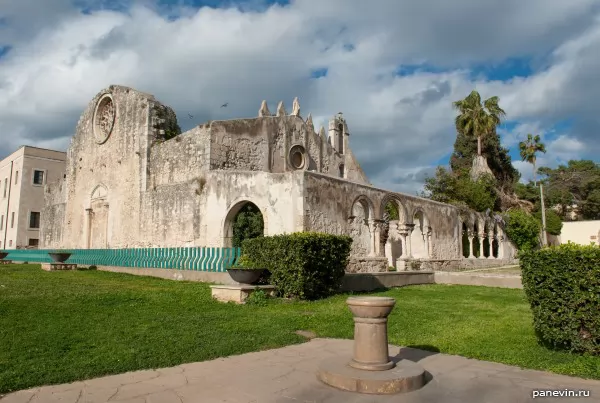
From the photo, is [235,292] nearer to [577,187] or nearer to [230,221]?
[230,221]

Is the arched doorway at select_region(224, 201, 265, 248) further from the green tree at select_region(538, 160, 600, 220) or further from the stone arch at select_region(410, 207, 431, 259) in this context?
the green tree at select_region(538, 160, 600, 220)

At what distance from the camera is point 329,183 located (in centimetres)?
1473

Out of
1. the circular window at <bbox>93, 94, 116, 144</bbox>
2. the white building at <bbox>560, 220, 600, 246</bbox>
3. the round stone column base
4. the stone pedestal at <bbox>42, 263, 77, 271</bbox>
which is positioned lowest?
the round stone column base

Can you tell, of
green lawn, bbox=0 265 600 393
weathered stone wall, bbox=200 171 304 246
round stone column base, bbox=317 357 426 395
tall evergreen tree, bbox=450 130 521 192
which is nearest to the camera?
round stone column base, bbox=317 357 426 395

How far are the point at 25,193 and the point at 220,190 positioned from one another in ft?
102

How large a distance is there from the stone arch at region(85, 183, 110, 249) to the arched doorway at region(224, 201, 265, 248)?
10.1 m

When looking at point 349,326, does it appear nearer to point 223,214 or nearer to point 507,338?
point 507,338

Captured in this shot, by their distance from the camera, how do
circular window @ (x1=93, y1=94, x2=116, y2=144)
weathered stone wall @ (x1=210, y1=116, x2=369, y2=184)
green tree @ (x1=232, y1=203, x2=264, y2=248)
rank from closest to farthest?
green tree @ (x1=232, y1=203, x2=264, y2=248) < weathered stone wall @ (x1=210, y1=116, x2=369, y2=184) < circular window @ (x1=93, y1=94, x2=116, y2=144)

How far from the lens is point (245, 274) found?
10125mm

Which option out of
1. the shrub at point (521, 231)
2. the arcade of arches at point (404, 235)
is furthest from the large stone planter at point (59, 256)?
the shrub at point (521, 231)

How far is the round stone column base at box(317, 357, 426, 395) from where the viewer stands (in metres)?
4.27

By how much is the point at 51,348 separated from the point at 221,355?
2.06 metres

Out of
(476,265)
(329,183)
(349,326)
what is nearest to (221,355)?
(349,326)

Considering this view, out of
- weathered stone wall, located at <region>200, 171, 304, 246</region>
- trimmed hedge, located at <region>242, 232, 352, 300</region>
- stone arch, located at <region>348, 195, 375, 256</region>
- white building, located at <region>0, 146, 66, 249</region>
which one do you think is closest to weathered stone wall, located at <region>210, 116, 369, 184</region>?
weathered stone wall, located at <region>200, 171, 304, 246</region>
